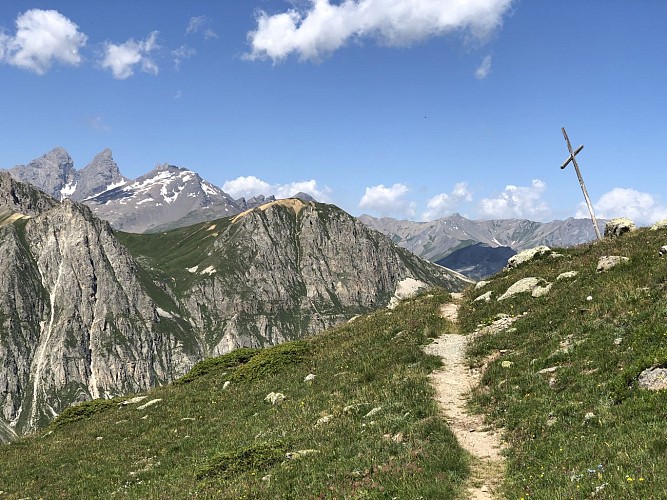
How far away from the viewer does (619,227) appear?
1673 inches

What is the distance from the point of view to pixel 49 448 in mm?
29734

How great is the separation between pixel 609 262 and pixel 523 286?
562 centimetres

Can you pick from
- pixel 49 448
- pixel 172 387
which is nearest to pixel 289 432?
pixel 49 448

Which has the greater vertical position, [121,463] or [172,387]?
[172,387]

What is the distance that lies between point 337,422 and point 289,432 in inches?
90.2

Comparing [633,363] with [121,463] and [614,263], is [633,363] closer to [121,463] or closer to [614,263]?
[614,263]

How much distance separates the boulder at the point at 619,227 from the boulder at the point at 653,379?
2999 centimetres

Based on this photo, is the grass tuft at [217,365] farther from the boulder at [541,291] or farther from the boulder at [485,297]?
the boulder at [541,291]

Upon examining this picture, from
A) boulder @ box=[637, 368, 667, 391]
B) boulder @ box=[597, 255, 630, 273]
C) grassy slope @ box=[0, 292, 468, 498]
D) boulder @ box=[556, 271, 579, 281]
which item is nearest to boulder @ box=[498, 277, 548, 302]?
boulder @ box=[556, 271, 579, 281]

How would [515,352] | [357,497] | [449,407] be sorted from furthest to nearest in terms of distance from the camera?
[515,352], [449,407], [357,497]

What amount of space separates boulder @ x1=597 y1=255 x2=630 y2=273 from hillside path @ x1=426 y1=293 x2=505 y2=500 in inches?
377

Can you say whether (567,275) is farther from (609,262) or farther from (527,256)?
(527,256)

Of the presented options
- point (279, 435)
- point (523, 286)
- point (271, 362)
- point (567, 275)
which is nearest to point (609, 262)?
point (567, 275)

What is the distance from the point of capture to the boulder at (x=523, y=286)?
3278cm
